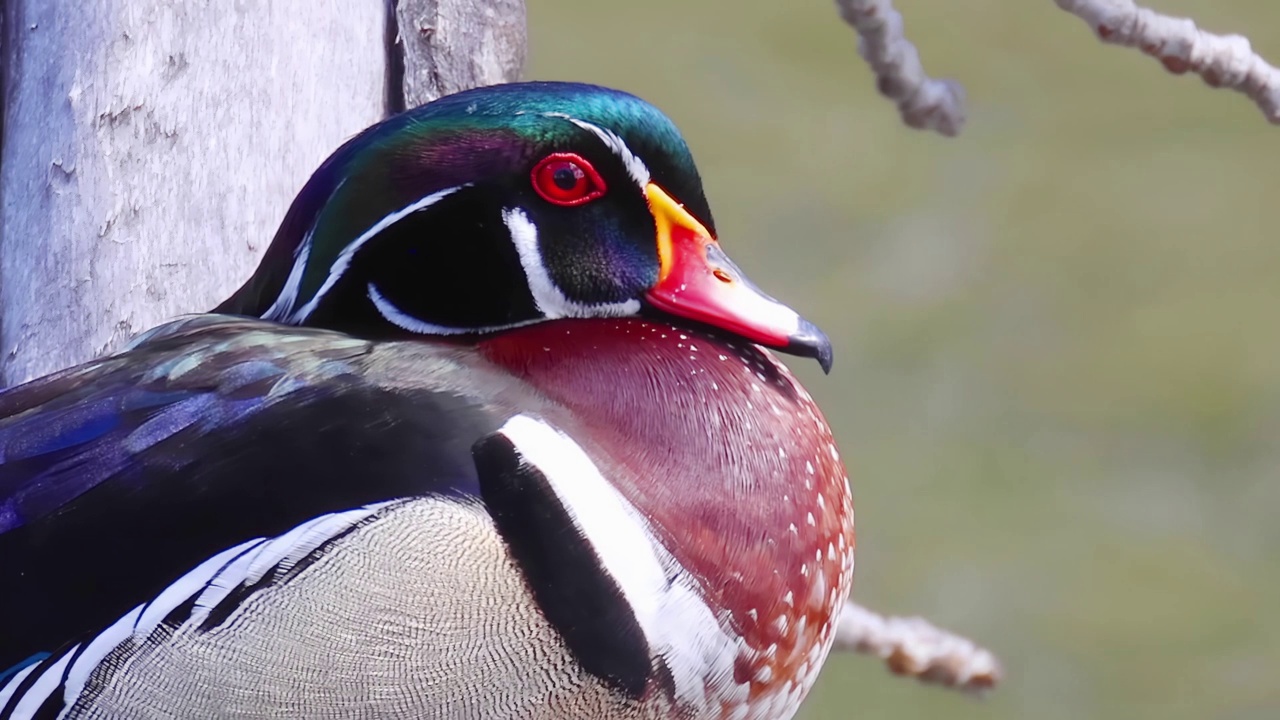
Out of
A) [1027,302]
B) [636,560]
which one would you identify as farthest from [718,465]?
[1027,302]

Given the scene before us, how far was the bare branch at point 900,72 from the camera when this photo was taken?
902 mm

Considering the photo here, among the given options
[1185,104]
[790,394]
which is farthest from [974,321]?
[790,394]

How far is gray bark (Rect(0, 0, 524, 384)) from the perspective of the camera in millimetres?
875

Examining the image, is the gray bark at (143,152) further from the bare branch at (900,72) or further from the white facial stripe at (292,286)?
the bare branch at (900,72)

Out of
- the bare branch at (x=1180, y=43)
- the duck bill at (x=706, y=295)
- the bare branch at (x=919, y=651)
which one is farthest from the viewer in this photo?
the bare branch at (x=919, y=651)

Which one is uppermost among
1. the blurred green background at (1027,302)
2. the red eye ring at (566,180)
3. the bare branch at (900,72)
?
the bare branch at (900,72)

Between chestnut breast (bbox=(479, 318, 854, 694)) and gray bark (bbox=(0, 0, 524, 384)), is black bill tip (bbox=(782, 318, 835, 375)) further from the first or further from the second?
gray bark (bbox=(0, 0, 524, 384))

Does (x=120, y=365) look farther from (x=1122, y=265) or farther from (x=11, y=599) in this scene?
(x=1122, y=265)

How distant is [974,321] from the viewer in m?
3.42

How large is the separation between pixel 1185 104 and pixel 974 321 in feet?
2.94

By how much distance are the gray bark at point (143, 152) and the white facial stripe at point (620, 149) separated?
36 centimetres

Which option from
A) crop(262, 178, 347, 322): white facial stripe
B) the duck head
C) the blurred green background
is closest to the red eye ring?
the duck head

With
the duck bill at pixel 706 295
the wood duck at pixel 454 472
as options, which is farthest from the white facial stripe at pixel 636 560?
the duck bill at pixel 706 295

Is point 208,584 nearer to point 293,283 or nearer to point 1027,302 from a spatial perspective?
point 293,283
